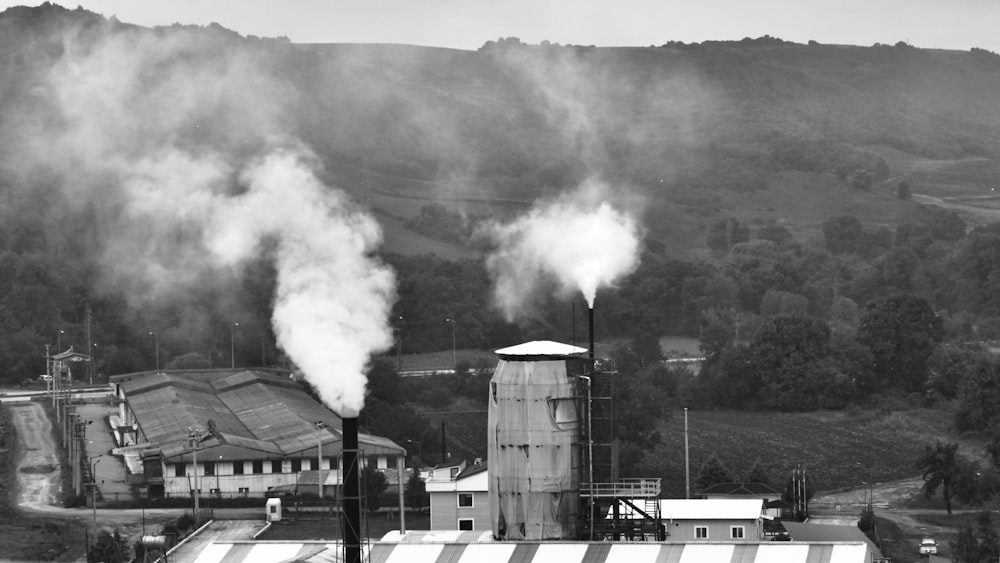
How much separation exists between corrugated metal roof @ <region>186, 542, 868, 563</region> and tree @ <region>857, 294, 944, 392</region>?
300ft

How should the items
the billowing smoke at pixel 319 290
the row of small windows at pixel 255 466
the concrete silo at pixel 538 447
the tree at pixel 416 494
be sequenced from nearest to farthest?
1. the billowing smoke at pixel 319 290
2. the concrete silo at pixel 538 447
3. the tree at pixel 416 494
4. the row of small windows at pixel 255 466

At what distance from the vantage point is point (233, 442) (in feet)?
372

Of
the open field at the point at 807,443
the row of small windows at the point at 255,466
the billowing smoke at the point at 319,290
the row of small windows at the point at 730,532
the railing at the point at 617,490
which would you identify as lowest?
the open field at the point at 807,443

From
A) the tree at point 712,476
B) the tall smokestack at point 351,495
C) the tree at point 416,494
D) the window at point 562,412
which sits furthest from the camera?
the tree at point 712,476

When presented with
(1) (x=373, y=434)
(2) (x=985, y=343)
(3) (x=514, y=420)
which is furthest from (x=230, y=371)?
(3) (x=514, y=420)

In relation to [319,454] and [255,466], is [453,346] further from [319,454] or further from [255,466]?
[319,454]

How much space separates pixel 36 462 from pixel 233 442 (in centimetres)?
1651

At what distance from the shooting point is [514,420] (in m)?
68.8

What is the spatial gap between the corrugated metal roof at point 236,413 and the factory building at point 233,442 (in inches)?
2.6

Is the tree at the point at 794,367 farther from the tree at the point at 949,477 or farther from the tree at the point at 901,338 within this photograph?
the tree at the point at 949,477

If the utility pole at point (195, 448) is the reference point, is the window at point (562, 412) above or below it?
above

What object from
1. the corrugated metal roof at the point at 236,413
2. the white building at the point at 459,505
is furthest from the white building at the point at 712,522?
the corrugated metal roof at the point at 236,413

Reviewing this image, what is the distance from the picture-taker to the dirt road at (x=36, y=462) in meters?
111

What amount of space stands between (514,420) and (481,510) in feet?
67.8
